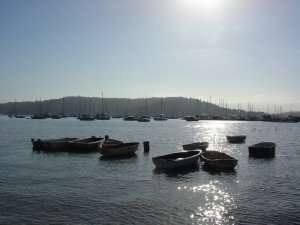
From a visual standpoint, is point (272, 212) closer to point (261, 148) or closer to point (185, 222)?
point (185, 222)

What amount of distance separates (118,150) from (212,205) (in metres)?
26.0

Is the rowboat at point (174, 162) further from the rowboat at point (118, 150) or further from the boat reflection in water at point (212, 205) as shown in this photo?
the rowboat at point (118, 150)

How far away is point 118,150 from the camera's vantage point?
157ft

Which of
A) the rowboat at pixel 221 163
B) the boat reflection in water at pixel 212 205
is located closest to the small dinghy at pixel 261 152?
the rowboat at pixel 221 163

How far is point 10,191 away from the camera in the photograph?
26.6 meters

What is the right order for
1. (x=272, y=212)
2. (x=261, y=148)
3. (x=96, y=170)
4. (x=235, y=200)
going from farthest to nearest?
1. (x=261, y=148)
2. (x=96, y=170)
3. (x=235, y=200)
4. (x=272, y=212)

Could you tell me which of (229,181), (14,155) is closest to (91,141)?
(14,155)

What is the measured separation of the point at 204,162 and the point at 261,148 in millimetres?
13369

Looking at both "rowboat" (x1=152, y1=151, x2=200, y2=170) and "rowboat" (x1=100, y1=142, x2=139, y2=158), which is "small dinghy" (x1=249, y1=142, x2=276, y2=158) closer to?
"rowboat" (x1=152, y1=151, x2=200, y2=170)

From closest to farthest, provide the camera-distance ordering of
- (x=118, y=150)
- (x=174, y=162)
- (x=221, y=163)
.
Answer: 1. (x=174, y=162)
2. (x=221, y=163)
3. (x=118, y=150)

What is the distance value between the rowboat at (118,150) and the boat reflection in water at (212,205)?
19633mm

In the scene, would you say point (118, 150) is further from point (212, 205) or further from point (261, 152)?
point (212, 205)

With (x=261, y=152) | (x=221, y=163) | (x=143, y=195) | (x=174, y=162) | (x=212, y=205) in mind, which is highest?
(x=174, y=162)

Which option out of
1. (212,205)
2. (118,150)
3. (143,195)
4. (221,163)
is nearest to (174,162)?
(221,163)
